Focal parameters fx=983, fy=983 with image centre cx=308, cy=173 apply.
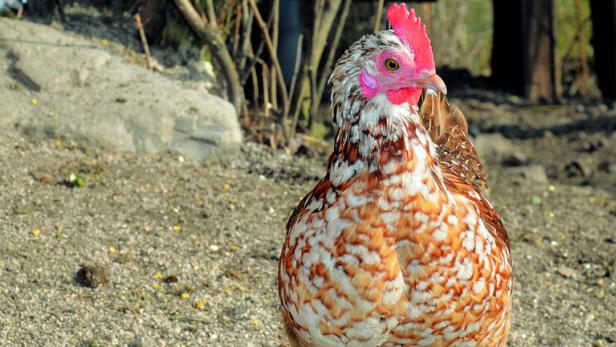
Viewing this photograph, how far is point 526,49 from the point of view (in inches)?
333

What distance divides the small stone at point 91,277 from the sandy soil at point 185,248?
0.10 ft

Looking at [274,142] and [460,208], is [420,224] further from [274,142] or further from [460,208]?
[274,142]

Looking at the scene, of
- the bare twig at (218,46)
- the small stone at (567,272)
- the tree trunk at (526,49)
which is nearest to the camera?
the small stone at (567,272)

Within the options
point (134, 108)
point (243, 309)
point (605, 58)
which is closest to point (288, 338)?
point (243, 309)

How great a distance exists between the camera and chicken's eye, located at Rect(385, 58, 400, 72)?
2859mm

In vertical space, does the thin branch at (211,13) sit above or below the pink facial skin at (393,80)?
below

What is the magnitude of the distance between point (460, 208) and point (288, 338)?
79 cm

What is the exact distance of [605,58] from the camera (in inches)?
345

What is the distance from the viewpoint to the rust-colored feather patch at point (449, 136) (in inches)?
155

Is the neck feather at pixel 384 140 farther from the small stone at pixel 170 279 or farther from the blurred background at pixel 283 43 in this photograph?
the blurred background at pixel 283 43

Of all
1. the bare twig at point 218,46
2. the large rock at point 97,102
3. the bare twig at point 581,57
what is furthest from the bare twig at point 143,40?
the bare twig at point 581,57

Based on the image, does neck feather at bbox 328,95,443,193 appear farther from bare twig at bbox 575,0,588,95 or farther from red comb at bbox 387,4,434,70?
bare twig at bbox 575,0,588,95

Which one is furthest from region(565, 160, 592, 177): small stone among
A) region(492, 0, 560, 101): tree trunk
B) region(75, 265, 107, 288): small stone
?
region(75, 265, 107, 288): small stone

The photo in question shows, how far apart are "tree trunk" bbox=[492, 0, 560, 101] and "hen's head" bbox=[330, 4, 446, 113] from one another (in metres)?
5.67
